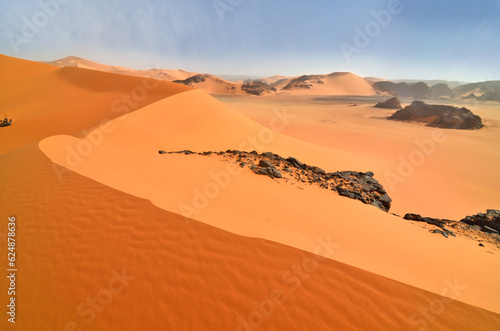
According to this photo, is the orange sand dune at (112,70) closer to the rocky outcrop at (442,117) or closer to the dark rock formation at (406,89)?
the dark rock formation at (406,89)

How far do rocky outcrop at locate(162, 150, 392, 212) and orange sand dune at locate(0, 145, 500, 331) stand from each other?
3204 millimetres

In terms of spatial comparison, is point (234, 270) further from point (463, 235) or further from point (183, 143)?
point (183, 143)

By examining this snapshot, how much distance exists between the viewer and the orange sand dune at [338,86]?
3251 inches

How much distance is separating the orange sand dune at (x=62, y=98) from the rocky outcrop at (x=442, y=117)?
28.7 meters

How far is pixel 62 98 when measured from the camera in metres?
16.9

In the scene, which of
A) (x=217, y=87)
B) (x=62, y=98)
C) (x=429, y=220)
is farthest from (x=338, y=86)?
(x=429, y=220)

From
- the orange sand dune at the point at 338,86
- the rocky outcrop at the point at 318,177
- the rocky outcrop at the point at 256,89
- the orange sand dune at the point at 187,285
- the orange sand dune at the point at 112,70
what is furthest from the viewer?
the orange sand dune at the point at 112,70

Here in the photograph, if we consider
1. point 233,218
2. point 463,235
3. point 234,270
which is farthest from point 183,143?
point 463,235

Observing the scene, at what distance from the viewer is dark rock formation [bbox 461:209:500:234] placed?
620 cm

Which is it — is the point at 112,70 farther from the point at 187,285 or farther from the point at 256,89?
the point at 187,285

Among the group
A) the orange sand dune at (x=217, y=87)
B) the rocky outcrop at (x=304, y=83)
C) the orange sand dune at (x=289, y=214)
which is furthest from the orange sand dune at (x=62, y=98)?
the rocky outcrop at (x=304, y=83)

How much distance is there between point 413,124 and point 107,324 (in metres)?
33.3

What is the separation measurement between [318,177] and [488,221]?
494 centimetres

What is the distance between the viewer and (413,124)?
2695cm
